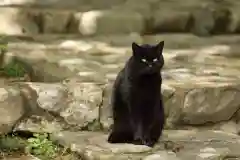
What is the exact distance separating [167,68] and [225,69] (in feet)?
1.81

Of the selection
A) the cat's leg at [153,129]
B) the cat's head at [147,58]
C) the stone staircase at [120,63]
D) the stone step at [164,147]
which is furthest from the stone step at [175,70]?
the cat's head at [147,58]

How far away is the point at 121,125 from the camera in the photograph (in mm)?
3807

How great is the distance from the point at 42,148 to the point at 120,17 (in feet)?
9.61

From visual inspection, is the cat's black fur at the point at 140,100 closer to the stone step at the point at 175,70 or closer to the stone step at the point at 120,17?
the stone step at the point at 175,70

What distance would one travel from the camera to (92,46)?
5.85m

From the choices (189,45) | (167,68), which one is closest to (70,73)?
(167,68)

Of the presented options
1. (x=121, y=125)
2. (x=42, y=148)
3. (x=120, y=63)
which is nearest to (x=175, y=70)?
(x=120, y=63)

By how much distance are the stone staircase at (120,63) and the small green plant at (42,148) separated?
0.10 meters

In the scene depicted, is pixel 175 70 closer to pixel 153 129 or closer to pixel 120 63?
pixel 120 63

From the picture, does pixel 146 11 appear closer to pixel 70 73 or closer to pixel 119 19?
pixel 119 19

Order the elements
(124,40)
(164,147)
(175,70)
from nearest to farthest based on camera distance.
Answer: (164,147), (175,70), (124,40)

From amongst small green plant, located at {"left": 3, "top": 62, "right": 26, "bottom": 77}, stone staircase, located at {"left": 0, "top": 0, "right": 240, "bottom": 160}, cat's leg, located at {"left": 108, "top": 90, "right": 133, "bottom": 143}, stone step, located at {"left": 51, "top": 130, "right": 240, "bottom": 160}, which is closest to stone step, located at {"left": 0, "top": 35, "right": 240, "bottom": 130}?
stone staircase, located at {"left": 0, "top": 0, "right": 240, "bottom": 160}

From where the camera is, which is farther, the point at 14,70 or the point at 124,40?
the point at 124,40

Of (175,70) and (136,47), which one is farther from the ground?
(136,47)
